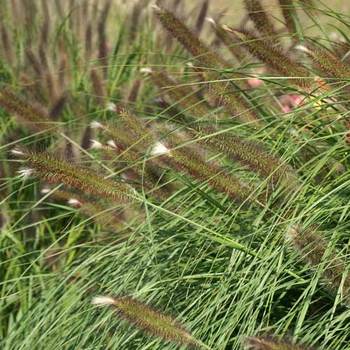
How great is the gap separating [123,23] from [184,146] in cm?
229

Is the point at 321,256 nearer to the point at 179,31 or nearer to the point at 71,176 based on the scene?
the point at 71,176

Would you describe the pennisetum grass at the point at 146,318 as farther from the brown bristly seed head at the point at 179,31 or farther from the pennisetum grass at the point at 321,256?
the brown bristly seed head at the point at 179,31

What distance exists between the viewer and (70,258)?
315cm

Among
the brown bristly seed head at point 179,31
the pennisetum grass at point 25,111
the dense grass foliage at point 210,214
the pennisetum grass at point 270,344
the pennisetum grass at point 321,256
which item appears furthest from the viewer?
the pennisetum grass at point 25,111

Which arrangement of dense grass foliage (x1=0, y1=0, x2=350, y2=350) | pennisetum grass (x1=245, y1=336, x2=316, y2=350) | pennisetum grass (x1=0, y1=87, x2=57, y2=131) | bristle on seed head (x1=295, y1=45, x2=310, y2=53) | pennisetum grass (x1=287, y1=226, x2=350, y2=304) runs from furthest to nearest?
pennisetum grass (x1=0, y1=87, x2=57, y2=131)
bristle on seed head (x1=295, y1=45, x2=310, y2=53)
dense grass foliage (x1=0, y1=0, x2=350, y2=350)
pennisetum grass (x1=287, y1=226, x2=350, y2=304)
pennisetum grass (x1=245, y1=336, x2=316, y2=350)

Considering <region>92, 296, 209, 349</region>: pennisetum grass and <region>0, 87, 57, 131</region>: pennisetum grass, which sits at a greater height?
<region>92, 296, 209, 349</region>: pennisetum grass

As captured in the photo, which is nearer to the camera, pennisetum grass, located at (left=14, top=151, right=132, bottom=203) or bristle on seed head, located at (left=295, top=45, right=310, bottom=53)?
pennisetum grass, located at (left=14, top=151, right=132, bottom=203)

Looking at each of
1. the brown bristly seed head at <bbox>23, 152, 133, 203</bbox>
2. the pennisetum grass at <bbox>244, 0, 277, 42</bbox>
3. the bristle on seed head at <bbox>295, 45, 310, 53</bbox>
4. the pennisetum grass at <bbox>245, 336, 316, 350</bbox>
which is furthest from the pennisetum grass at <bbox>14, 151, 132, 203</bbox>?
the pennisetum grass at <bbox>245, 336, 316, 350</bbox>

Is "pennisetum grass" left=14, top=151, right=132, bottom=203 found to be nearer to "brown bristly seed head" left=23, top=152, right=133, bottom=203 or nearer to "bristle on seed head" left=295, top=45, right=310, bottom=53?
"brown bristly seed head" left=23, top=152, right=133, bottom=203

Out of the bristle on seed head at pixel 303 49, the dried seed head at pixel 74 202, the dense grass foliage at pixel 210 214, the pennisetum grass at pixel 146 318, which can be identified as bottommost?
the dried seed head at pixel 74 202

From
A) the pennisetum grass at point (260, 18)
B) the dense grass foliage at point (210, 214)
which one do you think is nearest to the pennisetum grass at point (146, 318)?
the dense grass foliage at point (210, 214)

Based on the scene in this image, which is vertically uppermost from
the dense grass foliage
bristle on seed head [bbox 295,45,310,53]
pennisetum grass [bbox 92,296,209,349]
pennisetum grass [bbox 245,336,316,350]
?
pennisetum grass [bbox 245,336,316,350]

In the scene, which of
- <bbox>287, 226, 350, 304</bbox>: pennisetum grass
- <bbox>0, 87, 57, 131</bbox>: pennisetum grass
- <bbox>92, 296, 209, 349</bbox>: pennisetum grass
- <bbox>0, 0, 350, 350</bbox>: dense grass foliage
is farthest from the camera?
<bbox>0, 87, 57, 131</bbox>: pennisetum grass

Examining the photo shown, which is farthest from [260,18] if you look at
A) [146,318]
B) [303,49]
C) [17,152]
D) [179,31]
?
[146,318]
